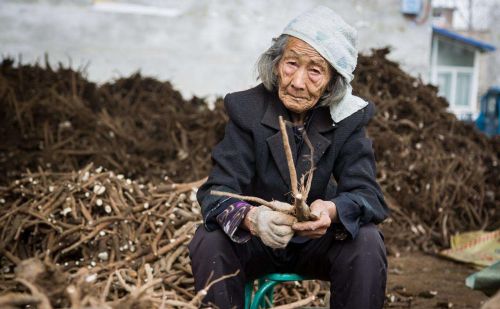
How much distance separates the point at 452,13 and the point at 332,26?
141ft

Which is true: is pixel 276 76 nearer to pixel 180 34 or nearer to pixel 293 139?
pixel 293 139

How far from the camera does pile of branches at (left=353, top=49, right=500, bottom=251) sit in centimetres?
521

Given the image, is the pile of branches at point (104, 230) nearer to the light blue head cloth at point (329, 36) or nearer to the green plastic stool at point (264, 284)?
the green plastic stool at point (264, 284)

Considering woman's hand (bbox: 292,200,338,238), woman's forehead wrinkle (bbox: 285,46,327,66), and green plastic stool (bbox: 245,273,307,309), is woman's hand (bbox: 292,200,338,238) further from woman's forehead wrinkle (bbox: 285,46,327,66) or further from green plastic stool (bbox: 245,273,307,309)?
woman's forehead wrinkle (bbox: 285,46,327,66)

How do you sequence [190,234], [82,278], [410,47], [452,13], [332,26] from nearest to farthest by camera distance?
[82,278], [332,26], [190,234], [410,47], [452,13]

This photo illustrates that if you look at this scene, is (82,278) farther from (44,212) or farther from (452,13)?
(452,13)

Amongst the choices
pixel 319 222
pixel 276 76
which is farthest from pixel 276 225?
pixel 276 76

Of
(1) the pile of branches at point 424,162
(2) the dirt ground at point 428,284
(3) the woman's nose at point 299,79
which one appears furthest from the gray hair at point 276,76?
(1) the pile of branches at point 424,162

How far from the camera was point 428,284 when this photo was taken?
162 inches

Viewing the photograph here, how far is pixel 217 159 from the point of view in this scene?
2.24 m

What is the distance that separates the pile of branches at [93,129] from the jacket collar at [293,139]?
119 inches

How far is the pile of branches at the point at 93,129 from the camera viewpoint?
5379mm

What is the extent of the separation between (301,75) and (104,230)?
1785 millimetres

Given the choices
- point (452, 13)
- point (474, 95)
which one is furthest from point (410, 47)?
point (452, 13)
